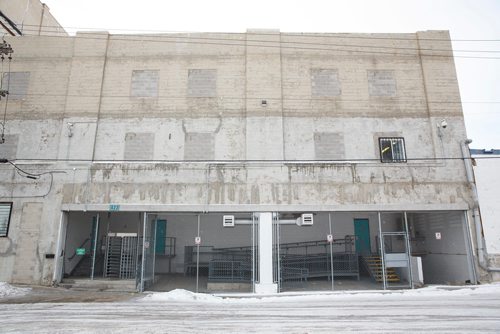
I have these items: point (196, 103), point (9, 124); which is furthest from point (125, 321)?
point (9, 124)

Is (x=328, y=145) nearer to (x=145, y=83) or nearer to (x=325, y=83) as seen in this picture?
(x=325, y=83)

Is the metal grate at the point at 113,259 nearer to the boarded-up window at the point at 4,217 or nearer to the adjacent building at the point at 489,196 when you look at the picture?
the boarded-up window at the point at 4,217

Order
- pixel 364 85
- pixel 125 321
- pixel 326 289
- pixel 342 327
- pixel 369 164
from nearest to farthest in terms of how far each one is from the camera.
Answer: pixel 342 327 → pixel 125 321 → pixel 326 289 → pixel 369 164 → pixel 364 85

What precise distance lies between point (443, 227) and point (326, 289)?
7398 mm

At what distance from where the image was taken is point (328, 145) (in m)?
18.0

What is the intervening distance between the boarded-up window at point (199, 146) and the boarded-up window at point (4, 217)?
8.45 metres

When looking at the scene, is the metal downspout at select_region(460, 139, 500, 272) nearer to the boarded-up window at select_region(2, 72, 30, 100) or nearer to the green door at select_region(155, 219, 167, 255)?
the green door at select_region(155, 219, 167, 255)

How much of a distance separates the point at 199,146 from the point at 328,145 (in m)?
6.23

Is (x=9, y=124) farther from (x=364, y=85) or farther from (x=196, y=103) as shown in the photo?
(x=364, y=85)

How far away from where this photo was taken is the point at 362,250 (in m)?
21.5

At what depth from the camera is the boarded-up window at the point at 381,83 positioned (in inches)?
740

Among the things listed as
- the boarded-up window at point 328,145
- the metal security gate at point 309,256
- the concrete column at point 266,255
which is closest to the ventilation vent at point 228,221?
the concrete column at point 266,255

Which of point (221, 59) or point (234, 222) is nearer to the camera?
point (234, 222)

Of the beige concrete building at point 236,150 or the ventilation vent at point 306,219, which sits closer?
the ventilation vent at point 306,219
